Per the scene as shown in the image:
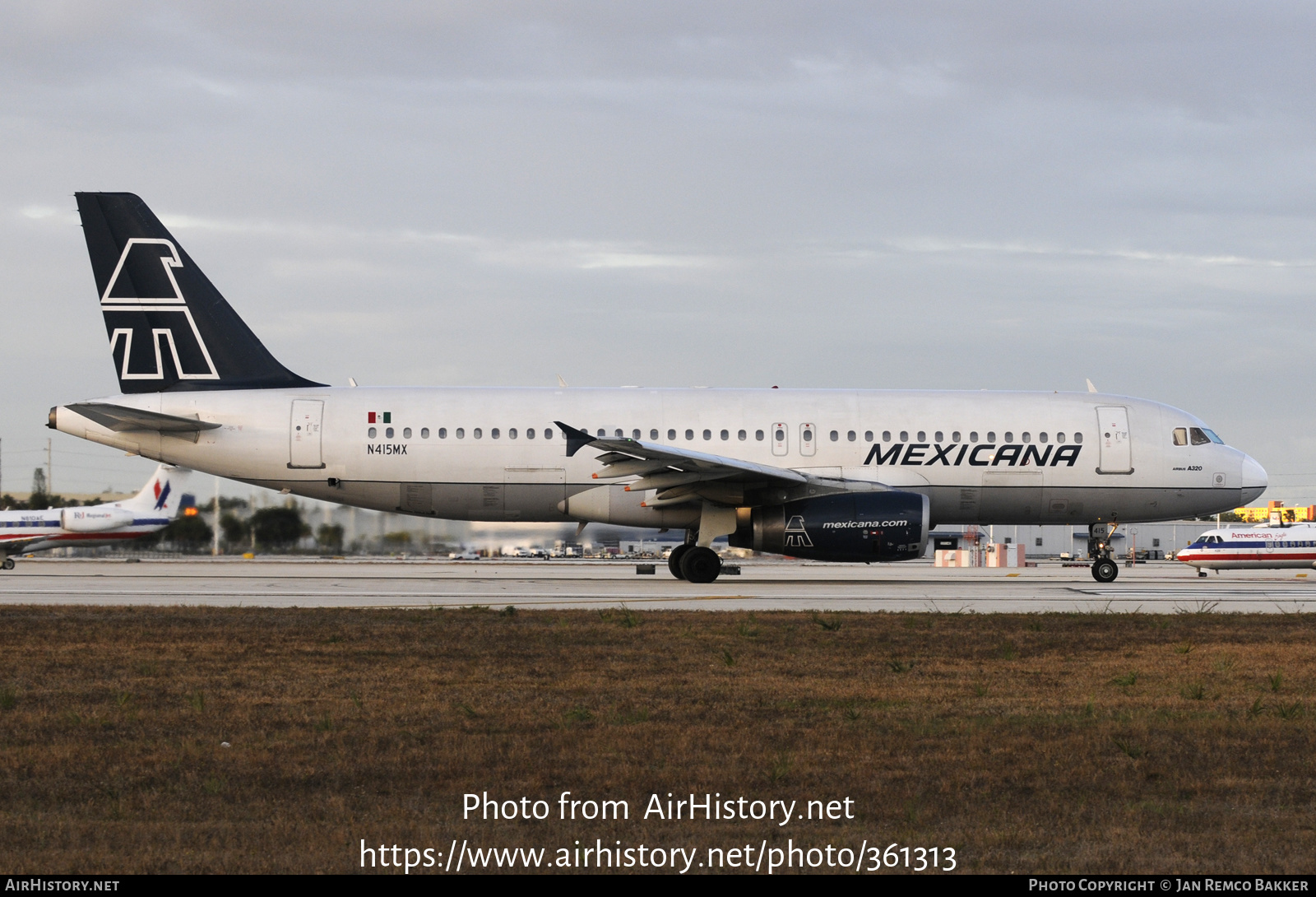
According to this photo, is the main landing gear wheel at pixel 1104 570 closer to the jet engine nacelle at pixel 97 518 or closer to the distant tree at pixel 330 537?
the distant tree at pixel 330 537

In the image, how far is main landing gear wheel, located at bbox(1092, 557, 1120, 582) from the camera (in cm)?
2638

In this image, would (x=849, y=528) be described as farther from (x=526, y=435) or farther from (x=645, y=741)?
(x=645, y=741)

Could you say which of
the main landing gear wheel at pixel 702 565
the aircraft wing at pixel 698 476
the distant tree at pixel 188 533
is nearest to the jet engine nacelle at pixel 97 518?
the distant tree at pixel 188 533

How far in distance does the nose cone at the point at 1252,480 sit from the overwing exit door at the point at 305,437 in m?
18.7

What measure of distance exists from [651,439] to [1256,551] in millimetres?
21301

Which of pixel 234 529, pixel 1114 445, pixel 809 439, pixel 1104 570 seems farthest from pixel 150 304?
pixel 1104 570

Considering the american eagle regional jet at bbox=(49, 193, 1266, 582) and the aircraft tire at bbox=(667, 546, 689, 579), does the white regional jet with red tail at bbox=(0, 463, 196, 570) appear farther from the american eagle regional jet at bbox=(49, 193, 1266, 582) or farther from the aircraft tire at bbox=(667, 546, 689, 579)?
the aircraft tire at bbox=(667, 546, 689, 579)

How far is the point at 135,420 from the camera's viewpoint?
2391 cm

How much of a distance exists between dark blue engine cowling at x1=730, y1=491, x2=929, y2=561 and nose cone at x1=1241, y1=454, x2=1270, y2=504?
8139 millimetres

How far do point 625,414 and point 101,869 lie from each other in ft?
65.7

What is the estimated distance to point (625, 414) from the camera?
2489cm

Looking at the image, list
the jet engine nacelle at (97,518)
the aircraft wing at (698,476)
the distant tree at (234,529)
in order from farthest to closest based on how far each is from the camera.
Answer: the jet engine nacelle at (97,518)
the distant tree at (234,529)
the aircraft wing at (698,476)

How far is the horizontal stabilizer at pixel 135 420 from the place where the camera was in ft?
78.2
